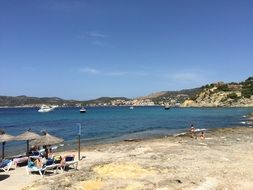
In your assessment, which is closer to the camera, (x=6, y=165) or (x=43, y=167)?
(x=43, y=167)

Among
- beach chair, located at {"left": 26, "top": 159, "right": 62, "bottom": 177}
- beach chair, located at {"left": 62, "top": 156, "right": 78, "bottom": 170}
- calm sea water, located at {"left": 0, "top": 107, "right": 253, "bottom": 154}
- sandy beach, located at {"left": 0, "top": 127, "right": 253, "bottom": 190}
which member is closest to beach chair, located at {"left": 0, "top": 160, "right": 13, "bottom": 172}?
sandy beach, located at {"left": 0, "top": 127, "right": 253, "bottom": 190}

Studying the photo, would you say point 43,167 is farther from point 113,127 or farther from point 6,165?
point 113,127

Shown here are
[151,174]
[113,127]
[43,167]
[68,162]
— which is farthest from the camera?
[113,127]

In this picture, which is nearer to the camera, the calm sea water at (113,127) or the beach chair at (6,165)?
the beach chair at (6,165)

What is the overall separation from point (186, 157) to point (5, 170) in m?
12.5

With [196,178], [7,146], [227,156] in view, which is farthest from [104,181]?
[7,146]

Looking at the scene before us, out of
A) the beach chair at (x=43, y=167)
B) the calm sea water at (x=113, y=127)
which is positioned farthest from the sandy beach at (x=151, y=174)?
the calm sea water at (x=113, y=127)

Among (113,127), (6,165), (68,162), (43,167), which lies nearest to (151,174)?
(68,162)

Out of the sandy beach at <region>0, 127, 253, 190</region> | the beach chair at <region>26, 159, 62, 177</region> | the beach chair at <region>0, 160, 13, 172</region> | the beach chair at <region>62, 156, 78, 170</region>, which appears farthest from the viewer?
the beach chair at <region>62, 156, 78, 170</region>

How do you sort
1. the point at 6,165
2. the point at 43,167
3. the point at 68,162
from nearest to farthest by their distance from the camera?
the point at 43,167
the point at 6,165
the point at 68,162

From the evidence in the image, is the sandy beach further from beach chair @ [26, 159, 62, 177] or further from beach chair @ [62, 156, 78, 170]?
beach chair @ [62, 156, 78, 170]

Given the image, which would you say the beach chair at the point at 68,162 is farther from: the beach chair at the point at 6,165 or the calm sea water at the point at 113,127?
the calm sea water at the point at 113,127

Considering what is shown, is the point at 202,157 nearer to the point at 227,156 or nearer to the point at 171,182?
the point at 227,156

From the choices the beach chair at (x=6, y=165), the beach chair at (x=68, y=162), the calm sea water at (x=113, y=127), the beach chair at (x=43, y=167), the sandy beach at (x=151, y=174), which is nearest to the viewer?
the sandy beach at (x=151, y=174)
